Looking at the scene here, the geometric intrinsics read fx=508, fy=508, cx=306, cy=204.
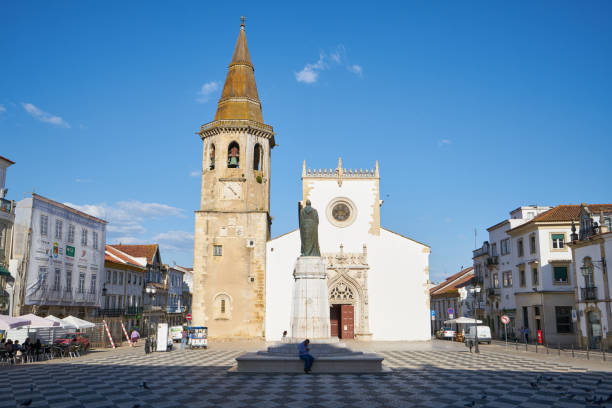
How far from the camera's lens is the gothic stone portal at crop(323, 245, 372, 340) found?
127ft

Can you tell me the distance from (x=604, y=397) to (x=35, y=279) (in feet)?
98.0

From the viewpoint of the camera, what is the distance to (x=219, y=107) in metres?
43.2

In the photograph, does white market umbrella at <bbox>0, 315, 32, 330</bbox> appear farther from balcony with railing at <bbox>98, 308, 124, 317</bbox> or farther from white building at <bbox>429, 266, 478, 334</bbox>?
white building at <bbox>429, 266, 478, 334</bbox>

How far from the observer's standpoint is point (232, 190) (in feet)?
134

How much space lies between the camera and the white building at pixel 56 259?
30.0 meters

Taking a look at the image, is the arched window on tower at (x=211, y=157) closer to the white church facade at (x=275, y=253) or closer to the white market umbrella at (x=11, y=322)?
the white church facade at (x=275, y=253)

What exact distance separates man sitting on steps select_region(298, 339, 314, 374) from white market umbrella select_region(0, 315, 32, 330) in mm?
12690

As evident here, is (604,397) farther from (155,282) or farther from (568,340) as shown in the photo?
(155,282)

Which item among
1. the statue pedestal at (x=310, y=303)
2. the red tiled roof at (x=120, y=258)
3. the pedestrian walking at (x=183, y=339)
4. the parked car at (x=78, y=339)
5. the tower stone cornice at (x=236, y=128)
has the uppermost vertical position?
the tower stone cornice at (x=236, y=128)

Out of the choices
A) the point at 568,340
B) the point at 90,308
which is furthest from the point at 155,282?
the point at 568,340

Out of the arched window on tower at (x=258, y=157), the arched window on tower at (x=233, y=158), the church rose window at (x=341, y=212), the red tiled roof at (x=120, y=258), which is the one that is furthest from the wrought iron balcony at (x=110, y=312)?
the church rose window at (x=341, y=212)

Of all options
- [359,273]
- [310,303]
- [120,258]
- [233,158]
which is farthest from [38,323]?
[120,258]

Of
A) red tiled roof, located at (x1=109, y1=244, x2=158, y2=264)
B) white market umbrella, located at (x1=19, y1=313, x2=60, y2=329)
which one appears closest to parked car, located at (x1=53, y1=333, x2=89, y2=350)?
white market umbrella, located at (x1=19, y1=313, x2=60, y2=329)

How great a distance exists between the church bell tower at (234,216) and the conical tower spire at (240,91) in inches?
3.2
